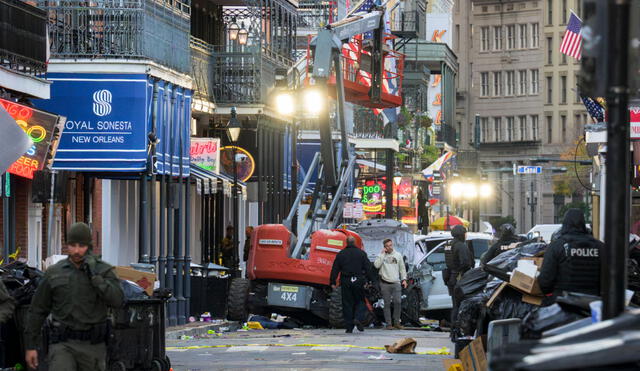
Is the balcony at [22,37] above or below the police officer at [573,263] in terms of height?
above

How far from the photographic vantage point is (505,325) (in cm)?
1465

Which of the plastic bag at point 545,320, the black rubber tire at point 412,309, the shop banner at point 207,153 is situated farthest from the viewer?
the shop banner at point 207,153

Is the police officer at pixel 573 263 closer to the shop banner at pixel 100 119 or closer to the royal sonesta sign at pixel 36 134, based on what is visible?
the royal sonesta sign at pixel 36 134

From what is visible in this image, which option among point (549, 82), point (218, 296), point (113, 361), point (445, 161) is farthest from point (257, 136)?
point (549, 82)

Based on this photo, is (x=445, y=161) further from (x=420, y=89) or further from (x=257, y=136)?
(x=257, y=136)

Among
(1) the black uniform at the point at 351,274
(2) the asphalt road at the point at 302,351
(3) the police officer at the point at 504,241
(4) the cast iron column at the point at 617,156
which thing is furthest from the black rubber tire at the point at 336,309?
(4) the cast iron column at the point at 617,156

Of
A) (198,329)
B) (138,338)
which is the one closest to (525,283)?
(138,338)

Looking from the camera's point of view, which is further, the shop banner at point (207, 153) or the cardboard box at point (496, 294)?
the shop banner at point (207, 153)

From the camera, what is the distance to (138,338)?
51.9 ft

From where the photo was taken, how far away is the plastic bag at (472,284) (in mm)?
19938

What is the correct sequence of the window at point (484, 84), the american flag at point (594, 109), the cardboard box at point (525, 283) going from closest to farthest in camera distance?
the cardboard box at point (525, 283), the american flag at point (594, 109), the window at point (484, 84)

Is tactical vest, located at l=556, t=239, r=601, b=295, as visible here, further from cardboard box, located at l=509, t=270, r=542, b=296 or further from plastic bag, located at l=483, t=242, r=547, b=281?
plastic bag, located at l=483, t=242, r=547, b=281

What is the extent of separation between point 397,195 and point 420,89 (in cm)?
2990

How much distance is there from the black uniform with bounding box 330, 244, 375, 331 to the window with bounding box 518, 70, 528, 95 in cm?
12443
